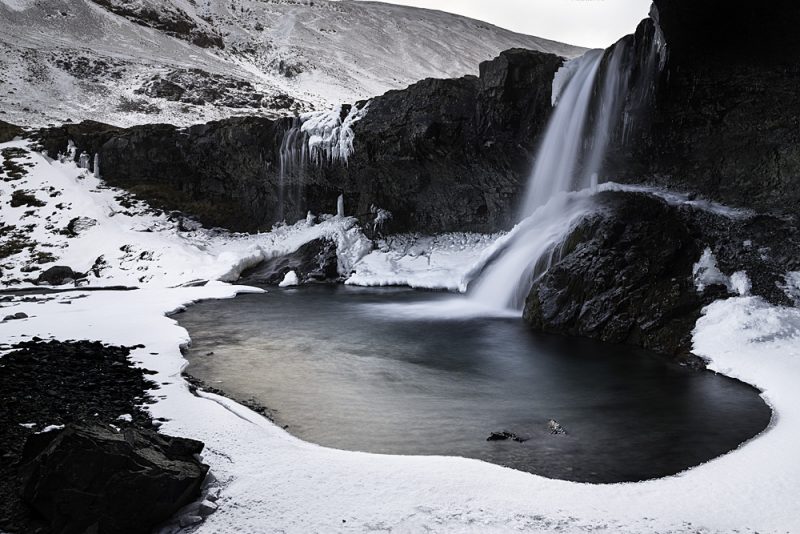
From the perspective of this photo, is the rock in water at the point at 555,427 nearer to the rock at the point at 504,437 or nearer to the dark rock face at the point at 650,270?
the rock at the point at 504,437

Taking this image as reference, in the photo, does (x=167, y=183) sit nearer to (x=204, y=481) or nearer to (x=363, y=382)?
(x=363, y=382)

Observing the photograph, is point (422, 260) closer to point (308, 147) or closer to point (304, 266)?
point (304, 266)

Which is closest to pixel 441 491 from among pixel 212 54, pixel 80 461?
pixel 80 461

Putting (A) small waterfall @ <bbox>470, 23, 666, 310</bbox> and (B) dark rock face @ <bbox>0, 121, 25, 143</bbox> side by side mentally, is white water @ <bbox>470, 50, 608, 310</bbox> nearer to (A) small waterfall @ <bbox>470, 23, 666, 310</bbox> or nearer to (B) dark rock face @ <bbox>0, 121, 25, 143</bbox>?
(A) small waterfall @ <bbox>470, 23, 666, 310</bbox>

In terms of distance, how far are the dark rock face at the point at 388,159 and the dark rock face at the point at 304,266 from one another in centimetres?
246

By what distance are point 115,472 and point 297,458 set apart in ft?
5.42

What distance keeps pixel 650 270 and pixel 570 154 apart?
243 inches

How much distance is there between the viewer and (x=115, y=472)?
3826 mm

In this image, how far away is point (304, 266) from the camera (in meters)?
21.5

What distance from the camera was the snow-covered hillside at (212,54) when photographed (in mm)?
45500

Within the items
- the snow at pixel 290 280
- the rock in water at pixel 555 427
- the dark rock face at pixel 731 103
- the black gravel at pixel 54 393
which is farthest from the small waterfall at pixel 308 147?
the rock in water at pixel 555 427

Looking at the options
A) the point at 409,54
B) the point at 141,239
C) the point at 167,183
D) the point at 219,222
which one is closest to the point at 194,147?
the point at 167,183

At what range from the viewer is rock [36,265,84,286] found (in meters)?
20.1

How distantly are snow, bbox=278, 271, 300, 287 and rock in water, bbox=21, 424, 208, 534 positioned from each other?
16171mm
